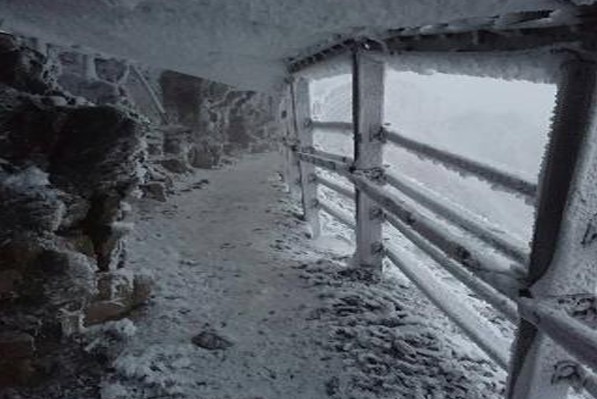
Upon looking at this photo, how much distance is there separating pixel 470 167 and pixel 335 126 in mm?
2840

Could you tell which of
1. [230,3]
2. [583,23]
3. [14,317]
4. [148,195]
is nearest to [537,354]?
[583,23]

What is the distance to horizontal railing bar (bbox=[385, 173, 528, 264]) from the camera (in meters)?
2.43

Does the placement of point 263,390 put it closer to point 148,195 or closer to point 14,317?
point 14,317

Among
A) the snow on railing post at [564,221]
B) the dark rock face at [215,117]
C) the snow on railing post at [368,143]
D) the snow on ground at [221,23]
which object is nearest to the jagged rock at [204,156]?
the dark rock face at [215,117]

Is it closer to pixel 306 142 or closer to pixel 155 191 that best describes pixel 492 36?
pixel 306 142

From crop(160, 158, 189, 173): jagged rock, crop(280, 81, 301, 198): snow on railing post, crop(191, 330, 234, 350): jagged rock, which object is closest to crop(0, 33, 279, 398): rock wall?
crop(191, 330, 234, 350): jagged rock

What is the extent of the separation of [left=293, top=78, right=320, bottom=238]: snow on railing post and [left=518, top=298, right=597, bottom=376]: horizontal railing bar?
4.33 m

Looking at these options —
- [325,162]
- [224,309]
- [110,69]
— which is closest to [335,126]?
[325,162]

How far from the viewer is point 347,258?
523 centimetres

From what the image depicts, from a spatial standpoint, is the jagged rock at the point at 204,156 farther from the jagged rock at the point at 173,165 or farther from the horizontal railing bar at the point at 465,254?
the horizontal railing bar at the point at 465,254

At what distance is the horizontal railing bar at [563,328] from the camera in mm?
1665

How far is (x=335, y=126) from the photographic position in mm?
5578

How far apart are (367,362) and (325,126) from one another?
320 cm

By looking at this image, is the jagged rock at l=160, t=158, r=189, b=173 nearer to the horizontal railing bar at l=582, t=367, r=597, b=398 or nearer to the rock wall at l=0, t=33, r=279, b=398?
the rock wall at l=0, t=33, r=279, b=398
